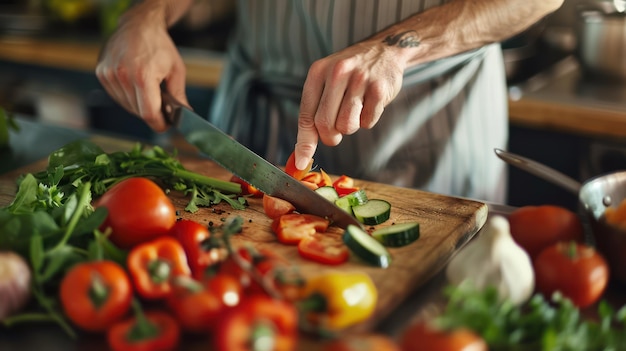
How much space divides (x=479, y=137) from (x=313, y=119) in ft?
2.39

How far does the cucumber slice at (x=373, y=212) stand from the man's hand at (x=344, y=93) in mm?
139

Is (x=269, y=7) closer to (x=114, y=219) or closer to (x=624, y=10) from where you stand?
(x=114, y=219)

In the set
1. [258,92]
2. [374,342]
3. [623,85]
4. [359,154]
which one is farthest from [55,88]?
[374,342]

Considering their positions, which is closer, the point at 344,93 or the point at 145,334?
the point at 145,334

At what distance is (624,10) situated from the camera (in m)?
2.39

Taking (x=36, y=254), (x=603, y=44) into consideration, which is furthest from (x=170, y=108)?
(x=603, y=44)

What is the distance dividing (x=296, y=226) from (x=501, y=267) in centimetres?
39

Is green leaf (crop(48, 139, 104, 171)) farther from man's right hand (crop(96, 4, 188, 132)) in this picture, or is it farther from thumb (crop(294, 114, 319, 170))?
thumb (crop(294, 114, 319, 170))

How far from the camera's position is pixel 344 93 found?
1311mm

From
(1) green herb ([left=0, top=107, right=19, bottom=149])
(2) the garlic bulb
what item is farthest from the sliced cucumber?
(1) green herb ([left=0, top=107, right=19, bottom=149])

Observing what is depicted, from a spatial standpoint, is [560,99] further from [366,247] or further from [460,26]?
[366,247]

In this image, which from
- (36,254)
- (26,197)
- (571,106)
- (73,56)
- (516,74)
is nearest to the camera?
Result: (36,254)

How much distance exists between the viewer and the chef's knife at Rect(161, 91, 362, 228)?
1293 millimetres

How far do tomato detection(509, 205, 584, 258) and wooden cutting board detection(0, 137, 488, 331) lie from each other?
A: 15 cm
